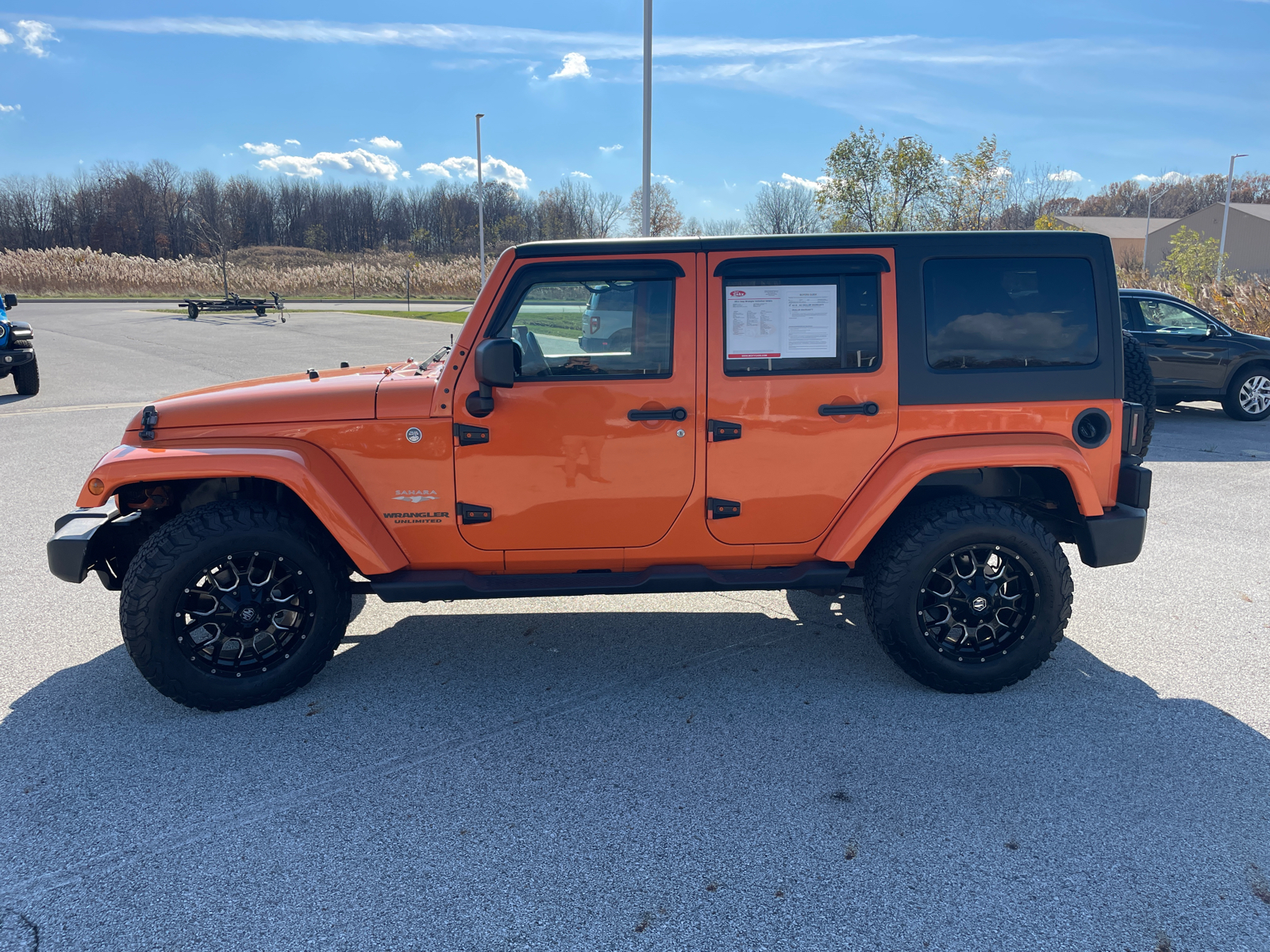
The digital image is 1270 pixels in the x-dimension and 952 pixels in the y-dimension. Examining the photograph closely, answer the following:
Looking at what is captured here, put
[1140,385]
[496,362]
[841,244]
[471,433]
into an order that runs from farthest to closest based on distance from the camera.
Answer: [1140,385], [841,244], [471,433], [496,362]

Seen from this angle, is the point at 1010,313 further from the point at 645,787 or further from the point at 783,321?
the point at 645,787

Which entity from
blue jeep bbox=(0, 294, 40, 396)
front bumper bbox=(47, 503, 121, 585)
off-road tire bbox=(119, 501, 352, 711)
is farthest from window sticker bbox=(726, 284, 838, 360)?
blue jeep bbox=(0, 294, 40, 396)

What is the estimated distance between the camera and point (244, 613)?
12.7 ft

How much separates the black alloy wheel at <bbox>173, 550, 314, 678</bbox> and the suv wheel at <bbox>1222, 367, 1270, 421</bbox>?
504 inches

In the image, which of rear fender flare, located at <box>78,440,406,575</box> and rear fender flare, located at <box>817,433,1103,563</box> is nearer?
rear fender flare, located at <box>78,440,406,575</box>

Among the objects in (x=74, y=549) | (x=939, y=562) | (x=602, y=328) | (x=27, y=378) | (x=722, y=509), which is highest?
(x=602, y=328)

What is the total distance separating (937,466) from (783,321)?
966 millimetres

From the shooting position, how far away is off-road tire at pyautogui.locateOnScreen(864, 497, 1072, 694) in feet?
12.9

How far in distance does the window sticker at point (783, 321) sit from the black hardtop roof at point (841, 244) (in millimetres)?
201

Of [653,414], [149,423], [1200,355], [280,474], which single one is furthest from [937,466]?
[1200,355]

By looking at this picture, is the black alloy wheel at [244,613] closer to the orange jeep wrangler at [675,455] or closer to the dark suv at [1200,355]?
the orange jeep wrangler at [675,455]

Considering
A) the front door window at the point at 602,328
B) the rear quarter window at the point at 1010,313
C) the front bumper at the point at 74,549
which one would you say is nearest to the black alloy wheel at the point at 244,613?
the front bumper at the point at 74,549

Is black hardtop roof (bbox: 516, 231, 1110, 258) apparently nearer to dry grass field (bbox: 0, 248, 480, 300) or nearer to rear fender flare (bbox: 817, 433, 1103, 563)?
rear fender flare (bbox: 817, 433, 1103, 563)

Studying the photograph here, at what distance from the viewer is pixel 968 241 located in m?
4.00
